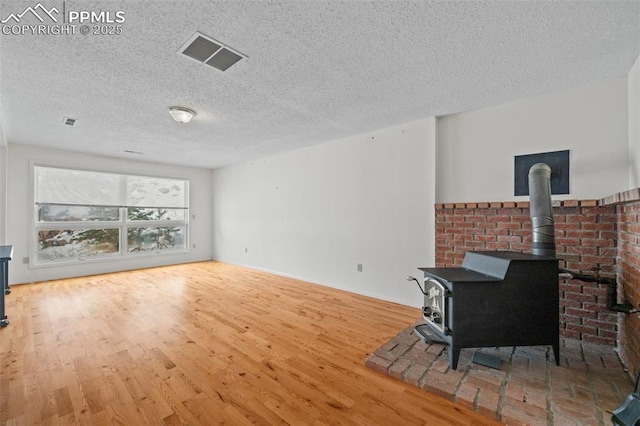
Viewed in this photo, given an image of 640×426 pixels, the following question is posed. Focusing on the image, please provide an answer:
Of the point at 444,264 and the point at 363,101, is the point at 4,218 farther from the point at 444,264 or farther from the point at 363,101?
the point at 444,264

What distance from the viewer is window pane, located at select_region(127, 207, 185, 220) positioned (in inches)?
231

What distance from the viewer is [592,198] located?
2.48m

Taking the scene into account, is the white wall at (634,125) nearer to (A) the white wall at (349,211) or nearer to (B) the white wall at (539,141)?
(B) the white wall at (539,141)

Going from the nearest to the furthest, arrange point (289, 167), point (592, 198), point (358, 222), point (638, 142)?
point (638, 142) < point (592, 198) < point (358, 222) < point (289, 167)

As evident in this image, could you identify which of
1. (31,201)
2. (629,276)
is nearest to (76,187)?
(31,201)

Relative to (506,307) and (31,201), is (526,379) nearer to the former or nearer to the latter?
(506,307)

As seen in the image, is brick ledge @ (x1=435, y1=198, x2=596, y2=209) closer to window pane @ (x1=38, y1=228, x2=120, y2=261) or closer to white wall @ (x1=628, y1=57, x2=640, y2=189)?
white wall @ (x1=628, y1=57, x2=640, y2=189)

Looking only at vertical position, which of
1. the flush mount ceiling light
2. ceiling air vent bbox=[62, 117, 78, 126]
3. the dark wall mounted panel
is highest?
ceiling air vent bbox=[62, 117, 78, 126]

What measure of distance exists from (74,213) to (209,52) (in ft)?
16.8

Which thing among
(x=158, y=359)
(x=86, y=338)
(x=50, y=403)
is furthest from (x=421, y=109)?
(x=86, y=338)

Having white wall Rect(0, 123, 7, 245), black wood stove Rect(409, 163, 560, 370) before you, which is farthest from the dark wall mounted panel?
white wall Rect(0, 123, 7, 245)

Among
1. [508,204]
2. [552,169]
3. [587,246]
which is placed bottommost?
[587,246]

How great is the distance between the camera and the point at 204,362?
214 centimetres

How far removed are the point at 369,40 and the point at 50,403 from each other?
314 cm
